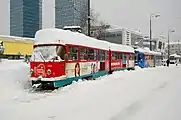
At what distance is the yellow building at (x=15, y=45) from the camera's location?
45.1 meters

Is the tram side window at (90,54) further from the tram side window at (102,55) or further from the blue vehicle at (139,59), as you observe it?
the blue vehicle at (139,59)

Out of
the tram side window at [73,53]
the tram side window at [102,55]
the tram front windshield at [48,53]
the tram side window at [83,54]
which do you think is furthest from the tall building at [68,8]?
the tram front windshield at [48,53]

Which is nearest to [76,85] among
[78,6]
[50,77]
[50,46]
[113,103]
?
[50,77]

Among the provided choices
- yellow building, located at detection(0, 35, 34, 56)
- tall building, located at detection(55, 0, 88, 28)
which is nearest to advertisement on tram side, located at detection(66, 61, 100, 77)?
tall building, located at detection(55, 0, 88, 28)

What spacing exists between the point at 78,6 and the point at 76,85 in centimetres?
794

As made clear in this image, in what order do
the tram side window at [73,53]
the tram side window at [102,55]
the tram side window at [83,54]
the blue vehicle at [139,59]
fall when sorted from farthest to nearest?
the blue vehicle at [139,59]
the tram side window at [102,55]
the tram side window at [83,54]
the tram side window at [73,53]

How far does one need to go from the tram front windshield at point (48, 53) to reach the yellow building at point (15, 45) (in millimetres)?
29929

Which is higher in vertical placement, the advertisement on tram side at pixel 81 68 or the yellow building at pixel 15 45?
the yellow building at pixel 15 45

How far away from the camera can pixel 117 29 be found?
340 feet

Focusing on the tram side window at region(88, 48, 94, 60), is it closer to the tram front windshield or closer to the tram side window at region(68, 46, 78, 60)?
the tram side window at region(68, 46, 78, 60)

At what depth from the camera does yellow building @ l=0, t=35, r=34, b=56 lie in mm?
45062

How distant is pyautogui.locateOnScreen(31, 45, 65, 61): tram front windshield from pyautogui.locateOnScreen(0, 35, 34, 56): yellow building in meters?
29.9

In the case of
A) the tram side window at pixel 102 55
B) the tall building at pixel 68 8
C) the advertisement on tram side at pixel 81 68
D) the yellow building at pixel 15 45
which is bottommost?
the advertisement on tram side at pixel 81 68

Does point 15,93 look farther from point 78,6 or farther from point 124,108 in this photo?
point 78,6
